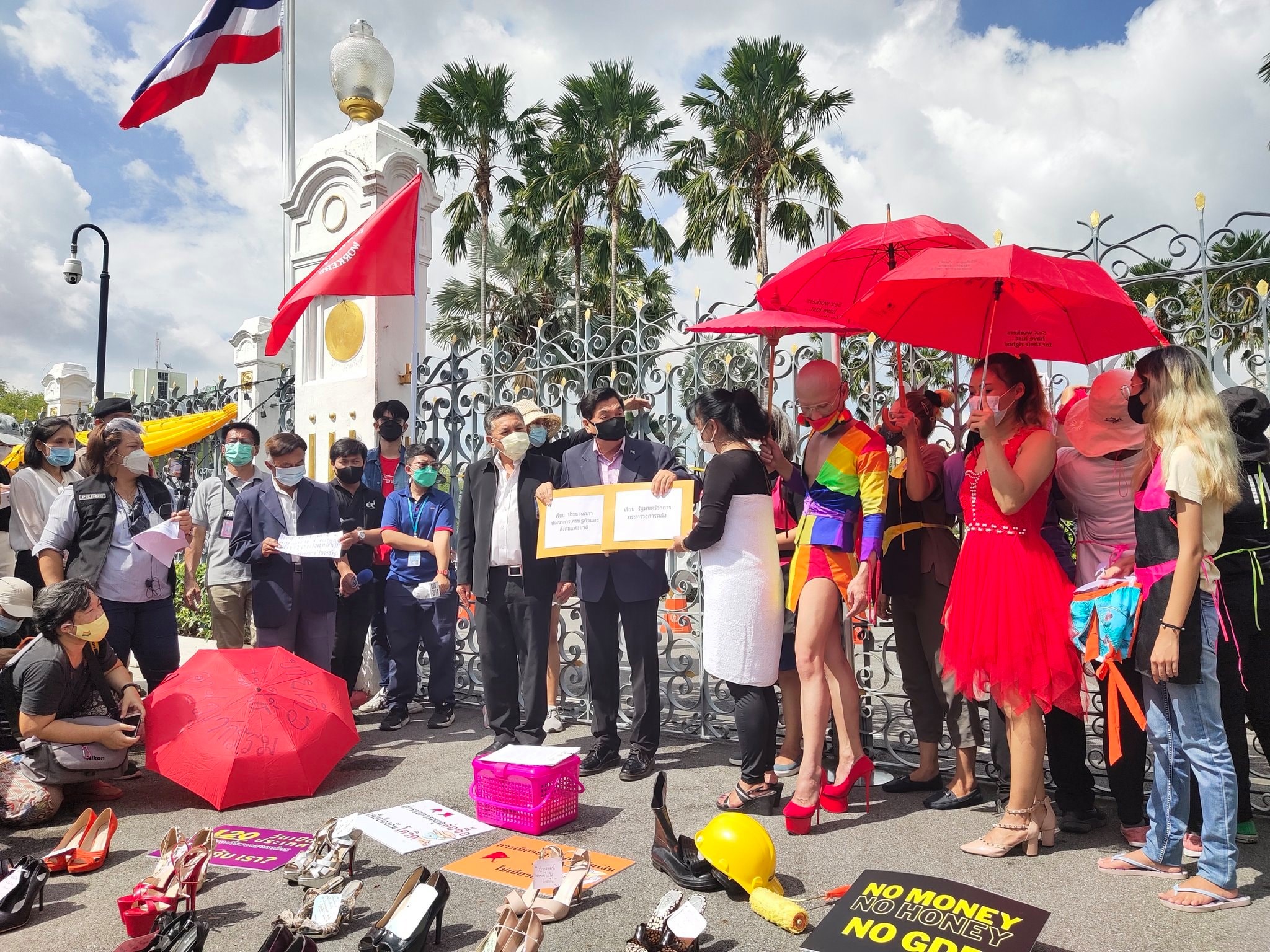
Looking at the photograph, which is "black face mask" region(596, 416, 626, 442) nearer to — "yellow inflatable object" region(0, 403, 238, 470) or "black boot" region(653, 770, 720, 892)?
"black boot" region(653, 770, 720, 892)

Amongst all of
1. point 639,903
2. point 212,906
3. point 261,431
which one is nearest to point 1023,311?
point 639,903

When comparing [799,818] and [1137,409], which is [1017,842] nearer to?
[799,818]

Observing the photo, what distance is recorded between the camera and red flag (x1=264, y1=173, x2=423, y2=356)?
691 cm

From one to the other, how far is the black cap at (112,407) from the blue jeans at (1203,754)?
5.89 meters

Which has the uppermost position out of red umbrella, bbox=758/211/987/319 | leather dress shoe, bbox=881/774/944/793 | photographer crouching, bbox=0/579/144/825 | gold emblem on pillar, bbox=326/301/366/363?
gold emblem on pillar, bbox=326/301/366/363

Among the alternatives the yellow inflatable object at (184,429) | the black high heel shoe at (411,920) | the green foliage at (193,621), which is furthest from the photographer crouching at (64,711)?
the yellow inflatable object at (184,429)

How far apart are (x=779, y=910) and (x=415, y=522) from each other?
3.93 m

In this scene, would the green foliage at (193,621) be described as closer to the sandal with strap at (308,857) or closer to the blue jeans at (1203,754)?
the sandal with strap at (308,857)

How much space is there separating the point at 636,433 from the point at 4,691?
3748 mm

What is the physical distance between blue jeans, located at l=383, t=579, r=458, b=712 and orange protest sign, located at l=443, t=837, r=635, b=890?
2532 mm

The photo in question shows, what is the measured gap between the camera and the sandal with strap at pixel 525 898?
279 centimetres

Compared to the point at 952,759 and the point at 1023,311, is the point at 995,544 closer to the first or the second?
the point at 1023,311

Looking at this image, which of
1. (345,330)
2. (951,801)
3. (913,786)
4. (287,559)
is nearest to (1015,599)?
(951,801)

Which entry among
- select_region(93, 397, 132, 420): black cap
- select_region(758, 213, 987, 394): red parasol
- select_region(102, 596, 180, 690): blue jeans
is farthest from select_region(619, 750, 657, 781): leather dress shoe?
select_region(93, 397, 132, 420): black cap
